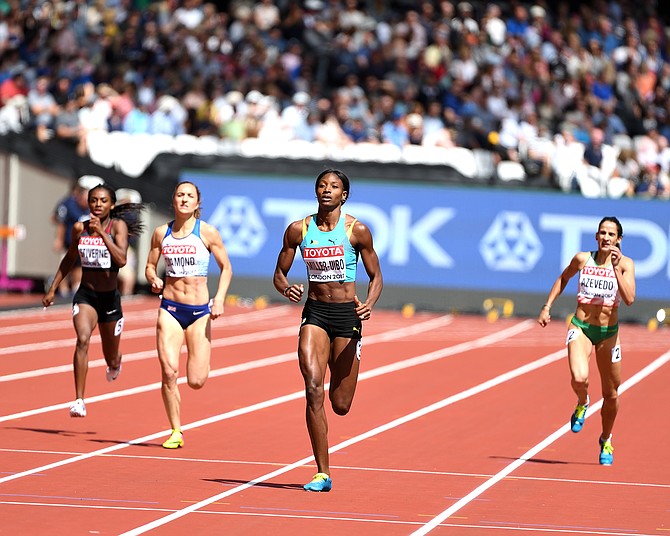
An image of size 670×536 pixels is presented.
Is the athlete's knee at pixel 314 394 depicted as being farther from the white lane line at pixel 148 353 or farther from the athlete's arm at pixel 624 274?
the white lane line at pixel 148 353

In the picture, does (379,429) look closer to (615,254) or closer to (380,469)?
(380,469)

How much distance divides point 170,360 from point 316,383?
7.83 ft

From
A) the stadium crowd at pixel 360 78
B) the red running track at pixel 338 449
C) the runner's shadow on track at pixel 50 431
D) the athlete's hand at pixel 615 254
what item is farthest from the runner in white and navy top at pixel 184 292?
the stadium crowd at pixel 360 78

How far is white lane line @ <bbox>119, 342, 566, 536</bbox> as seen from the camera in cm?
880

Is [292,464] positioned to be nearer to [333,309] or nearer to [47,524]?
[333,309]

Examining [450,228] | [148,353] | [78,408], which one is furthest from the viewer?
[450,228]

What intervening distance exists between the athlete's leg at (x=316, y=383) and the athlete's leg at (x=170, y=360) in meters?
2.16

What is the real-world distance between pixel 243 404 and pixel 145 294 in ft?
44.0

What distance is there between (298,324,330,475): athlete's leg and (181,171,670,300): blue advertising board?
16228 mm

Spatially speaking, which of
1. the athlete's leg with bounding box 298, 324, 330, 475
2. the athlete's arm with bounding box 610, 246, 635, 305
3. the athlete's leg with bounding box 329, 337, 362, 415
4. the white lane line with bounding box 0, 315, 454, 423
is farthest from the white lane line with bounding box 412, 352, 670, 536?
the white lane line with bounding box 0, 315, 454, 423

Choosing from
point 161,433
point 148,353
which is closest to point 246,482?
point 161,433

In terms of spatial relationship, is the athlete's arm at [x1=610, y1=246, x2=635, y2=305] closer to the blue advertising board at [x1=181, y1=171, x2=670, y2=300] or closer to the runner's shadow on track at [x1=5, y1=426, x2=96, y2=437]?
the runner's shadow on track at [x1=5, y1=426, x2=96, y2=437]

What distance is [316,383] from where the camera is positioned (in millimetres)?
9875

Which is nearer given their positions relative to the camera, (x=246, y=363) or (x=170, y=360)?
(x=170, y=360)
